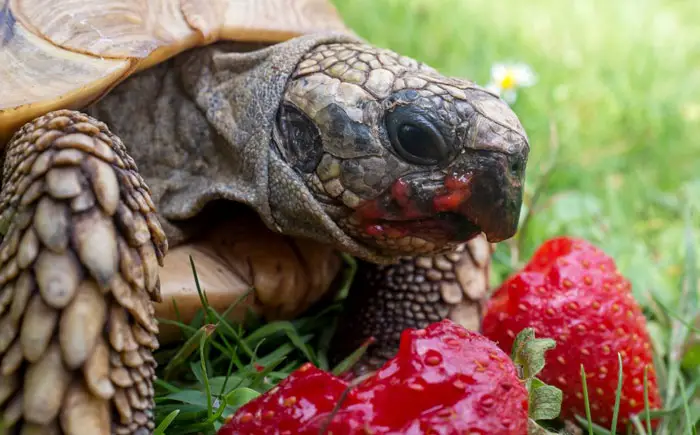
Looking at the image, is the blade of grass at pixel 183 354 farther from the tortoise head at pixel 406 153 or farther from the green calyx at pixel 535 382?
the green calyx at pixel 535 382

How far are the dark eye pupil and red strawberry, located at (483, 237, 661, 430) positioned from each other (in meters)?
0.35

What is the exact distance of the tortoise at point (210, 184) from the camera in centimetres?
87

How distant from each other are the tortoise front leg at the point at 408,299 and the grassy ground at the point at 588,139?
9 centimetres

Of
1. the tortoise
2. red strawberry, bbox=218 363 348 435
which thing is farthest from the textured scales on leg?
red strawberry, bbox=218 363 348 435

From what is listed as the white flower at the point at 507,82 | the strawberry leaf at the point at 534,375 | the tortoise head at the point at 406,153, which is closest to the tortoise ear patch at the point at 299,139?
the tortoise head at the point at 406,153

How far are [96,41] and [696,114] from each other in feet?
9.76

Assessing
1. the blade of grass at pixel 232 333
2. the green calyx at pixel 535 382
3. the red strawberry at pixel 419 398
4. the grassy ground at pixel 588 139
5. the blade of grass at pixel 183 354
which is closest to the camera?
the red strawberry at pixel 419 398

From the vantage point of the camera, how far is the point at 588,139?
303 cm

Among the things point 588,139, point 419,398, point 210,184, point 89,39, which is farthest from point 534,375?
point 588,139

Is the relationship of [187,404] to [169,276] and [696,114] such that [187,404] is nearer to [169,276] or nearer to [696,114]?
[169,276]

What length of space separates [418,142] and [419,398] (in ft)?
1.52

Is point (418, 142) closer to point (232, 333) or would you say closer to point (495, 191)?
point (495, 191)

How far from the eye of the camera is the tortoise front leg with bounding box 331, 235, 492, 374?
1517 millimetres

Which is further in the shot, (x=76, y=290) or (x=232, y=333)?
(x=232, y=333)
